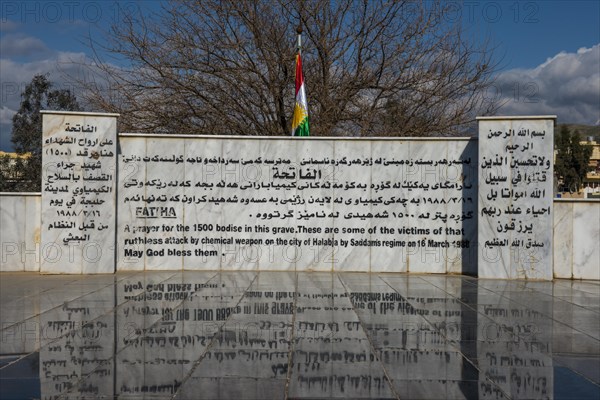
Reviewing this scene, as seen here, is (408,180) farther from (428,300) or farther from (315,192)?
(428,300)

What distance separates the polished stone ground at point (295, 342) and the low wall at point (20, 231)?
259cm

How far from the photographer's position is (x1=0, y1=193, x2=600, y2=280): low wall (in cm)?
1460

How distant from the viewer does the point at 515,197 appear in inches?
569

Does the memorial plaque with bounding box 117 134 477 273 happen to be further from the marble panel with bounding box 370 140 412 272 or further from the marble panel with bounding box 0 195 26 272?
the marble panel with bounding box 0 195 26 272

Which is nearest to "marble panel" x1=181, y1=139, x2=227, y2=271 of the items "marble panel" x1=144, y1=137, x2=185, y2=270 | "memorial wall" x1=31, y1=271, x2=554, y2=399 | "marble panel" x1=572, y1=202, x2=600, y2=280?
"marble panel" x1=144, y1=137, x2=185, y2=270

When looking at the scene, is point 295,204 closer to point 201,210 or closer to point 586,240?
point 201,210

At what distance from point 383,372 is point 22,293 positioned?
24.5 ft

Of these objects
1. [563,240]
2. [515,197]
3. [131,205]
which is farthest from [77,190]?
[563,240]

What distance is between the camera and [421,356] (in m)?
6.90

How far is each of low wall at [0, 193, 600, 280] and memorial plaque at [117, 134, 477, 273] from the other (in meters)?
1.88

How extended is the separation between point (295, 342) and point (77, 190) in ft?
28.5

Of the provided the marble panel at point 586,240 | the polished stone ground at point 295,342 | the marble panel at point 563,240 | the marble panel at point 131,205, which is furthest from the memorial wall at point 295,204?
the polished stone ground at point 295,342

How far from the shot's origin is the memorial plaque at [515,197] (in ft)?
47.1

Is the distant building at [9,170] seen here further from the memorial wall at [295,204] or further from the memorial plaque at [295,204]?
the memorial plaque at [295,204]
